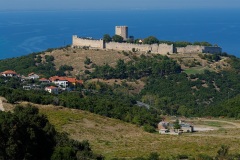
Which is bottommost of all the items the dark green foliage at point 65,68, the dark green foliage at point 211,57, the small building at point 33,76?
the small building at point 33,76

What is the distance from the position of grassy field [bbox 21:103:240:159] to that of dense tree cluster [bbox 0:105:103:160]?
6.89ft

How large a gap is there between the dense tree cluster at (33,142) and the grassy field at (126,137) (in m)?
2.10

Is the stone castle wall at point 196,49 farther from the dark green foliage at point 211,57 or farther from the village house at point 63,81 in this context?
the village house at point 63,81

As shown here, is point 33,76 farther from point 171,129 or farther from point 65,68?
point 171,129

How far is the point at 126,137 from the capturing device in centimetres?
2502

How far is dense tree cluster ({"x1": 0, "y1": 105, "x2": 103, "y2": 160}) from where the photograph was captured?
675 inches

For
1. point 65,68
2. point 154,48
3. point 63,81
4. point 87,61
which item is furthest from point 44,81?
point 154,48

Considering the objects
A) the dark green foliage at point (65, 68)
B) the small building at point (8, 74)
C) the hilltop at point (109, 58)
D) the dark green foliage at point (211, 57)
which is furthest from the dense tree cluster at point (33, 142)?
the dark green foliage at point (211, 57)

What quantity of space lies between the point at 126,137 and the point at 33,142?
25.5 feet

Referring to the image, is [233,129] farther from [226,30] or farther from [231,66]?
[226,30]

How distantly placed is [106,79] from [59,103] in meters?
26.7

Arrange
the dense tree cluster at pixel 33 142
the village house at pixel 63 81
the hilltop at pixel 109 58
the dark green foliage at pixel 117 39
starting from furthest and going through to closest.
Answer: the dark green foliage at pixel 117 39 < the hilltop at pixel 109 58 < the village house at pixel 63 81 < the dense tree cluster at pixel 33 142

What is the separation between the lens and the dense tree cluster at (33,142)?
1716 centimetres

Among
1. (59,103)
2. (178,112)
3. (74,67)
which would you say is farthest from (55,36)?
(59,103)
